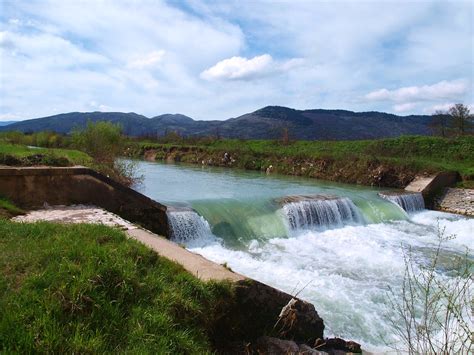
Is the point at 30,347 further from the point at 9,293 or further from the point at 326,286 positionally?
the point at 326,286

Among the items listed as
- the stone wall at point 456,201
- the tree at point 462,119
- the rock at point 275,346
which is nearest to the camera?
the rock at point 275,346

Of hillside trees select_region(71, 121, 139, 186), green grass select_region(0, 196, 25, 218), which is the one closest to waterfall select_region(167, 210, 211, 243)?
green grass select_region(0, 196, 25, 218)

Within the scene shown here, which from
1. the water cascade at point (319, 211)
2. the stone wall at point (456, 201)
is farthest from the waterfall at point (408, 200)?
the water cascade at point (319, 211)

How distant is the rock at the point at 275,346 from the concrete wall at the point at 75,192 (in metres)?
5.78

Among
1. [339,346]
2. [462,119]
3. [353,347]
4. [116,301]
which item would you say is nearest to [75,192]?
[116,301]

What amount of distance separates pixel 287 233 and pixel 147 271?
8.10 m

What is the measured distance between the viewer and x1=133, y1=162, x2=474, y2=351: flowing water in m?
6.93

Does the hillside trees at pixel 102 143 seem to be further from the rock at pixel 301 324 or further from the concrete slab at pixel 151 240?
the rock at pixel 301 324

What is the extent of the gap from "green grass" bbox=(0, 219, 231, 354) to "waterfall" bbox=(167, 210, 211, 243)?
214 inches

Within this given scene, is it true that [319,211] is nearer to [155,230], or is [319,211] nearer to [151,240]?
[155,230]

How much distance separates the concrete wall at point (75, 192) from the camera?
7812 mm

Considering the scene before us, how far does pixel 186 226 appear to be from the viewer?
1020 centimetres

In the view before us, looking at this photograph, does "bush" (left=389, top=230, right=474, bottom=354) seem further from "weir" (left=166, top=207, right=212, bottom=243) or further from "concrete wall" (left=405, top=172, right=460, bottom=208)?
"concrete wall" (left=405, top=172, right=460, bottom=208)

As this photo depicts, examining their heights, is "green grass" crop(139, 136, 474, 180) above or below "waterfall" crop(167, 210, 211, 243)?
above
